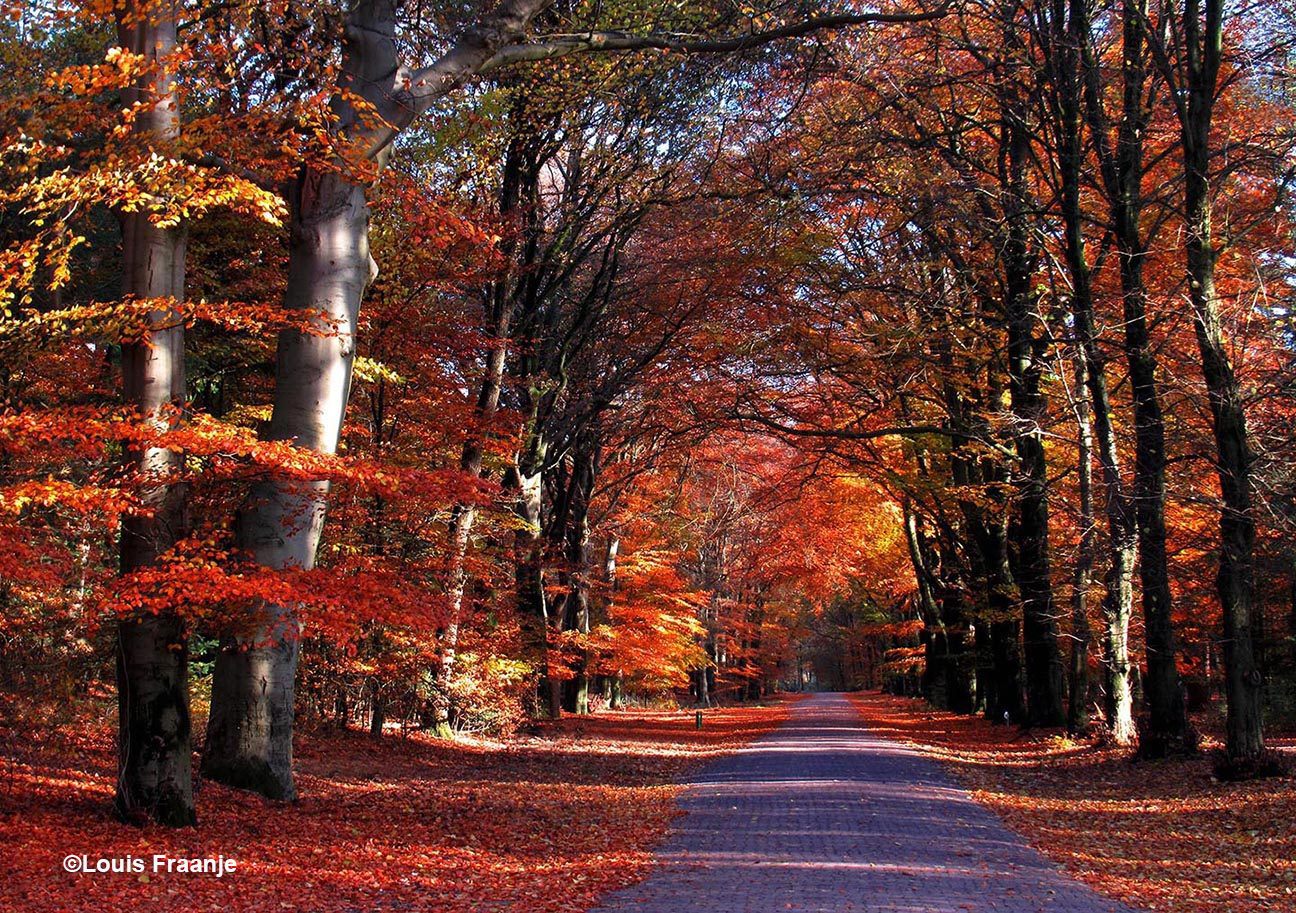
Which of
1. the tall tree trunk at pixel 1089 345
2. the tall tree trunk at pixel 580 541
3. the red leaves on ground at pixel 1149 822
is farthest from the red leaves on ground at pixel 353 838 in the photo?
the tall tree trunk at pixel 580 541

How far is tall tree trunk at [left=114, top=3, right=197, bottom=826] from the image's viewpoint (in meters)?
8.64

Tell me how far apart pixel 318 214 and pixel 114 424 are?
3.49 meters

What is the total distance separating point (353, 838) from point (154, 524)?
3.29 metres

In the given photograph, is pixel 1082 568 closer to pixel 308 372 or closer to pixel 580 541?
pixel 308 372

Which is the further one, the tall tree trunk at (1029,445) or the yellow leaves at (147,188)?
the tall tree trunk at (1029,445)

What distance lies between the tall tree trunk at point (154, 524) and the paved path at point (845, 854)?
4044mm

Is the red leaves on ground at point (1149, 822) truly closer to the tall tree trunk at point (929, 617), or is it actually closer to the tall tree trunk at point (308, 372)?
the tall tree trunk at point (308, 372)

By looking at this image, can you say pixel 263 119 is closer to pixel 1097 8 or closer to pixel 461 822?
pixel 461 822

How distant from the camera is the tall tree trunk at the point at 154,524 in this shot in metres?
8.64

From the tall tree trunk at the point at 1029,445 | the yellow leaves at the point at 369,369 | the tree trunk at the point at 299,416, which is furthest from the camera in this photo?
the tall tree trunk at the point at 1029,445

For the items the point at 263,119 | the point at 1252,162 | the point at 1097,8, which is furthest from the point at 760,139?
the point at 263,119

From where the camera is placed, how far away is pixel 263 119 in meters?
8.97

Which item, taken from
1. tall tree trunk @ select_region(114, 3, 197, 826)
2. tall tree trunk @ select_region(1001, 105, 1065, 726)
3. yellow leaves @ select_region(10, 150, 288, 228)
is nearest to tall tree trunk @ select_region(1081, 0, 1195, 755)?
tall tree trunk @ select_region(1001, 105, 1065, 726)

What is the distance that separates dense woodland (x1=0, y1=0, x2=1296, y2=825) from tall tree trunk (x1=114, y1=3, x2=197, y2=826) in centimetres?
4
